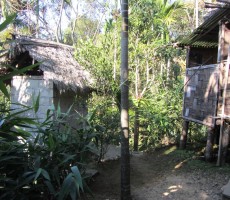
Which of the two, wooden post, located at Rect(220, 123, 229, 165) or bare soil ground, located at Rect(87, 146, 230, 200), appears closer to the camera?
bare soil ground, located at Rect(87, 146, 230, 200)

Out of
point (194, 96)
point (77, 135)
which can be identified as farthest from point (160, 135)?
point (77, 135)

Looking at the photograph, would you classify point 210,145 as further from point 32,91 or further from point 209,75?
point 32,91

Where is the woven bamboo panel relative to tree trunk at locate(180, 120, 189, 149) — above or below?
above

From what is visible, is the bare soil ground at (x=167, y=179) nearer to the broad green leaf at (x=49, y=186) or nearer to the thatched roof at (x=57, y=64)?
the thatched roof at (x=57, y=64)

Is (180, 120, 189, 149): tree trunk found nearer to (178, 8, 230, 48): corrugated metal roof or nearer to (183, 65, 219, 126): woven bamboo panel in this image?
(183, 65, 219, 126): woven bamboo panel

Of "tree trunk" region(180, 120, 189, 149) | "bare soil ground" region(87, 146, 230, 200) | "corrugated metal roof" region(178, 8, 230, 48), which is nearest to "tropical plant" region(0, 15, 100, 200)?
"bare soil ground" region(87, 146, 230, 200)

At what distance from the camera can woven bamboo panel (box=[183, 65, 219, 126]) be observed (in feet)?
22.0

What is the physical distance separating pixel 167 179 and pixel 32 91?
14.7ft

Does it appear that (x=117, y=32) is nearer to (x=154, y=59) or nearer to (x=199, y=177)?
(x=154, y=59)

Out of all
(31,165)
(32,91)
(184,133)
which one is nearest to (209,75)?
(184,133)

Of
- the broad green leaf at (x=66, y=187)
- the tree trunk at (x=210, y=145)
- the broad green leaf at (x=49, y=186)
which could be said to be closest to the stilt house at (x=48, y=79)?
the tree trunk at (x=210, y=145)

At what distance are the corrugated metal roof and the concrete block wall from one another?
4.00 metres

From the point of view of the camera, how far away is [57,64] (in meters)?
8.53

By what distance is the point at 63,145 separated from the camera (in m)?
3.71
